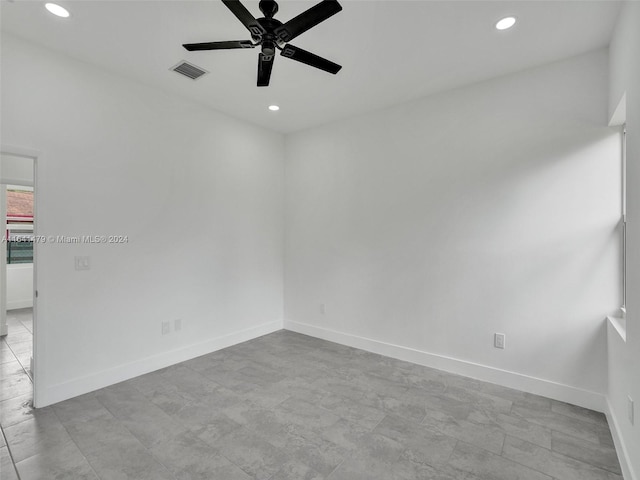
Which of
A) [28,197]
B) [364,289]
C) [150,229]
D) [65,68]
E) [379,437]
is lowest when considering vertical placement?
[379,437]

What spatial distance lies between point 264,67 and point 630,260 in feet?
8.46

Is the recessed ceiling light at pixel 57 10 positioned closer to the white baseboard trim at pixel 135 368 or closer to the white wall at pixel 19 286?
the white baseboard trim at pixel 135 368

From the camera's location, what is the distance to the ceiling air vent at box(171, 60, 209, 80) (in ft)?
9.34

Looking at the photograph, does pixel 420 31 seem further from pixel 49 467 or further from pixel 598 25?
pixel 49 467

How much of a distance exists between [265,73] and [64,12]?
1.45m

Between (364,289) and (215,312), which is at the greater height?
(364,289)

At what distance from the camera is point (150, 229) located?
10.9ft

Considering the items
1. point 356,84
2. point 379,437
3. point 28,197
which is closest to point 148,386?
point 379,437

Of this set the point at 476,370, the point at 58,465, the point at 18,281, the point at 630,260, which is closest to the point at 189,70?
the point at 58,465

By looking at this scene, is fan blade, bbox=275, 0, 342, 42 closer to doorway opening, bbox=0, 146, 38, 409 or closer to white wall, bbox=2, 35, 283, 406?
white wall, bbox=2, 35, 283, 406

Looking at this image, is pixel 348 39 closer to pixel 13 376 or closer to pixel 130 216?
pixel 130 216

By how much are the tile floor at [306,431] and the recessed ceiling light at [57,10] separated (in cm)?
298

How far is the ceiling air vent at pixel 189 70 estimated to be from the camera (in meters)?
2.85

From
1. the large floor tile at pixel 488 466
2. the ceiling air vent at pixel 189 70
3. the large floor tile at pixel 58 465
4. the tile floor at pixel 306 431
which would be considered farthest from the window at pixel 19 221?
the large floor tile at pixel 488 466
